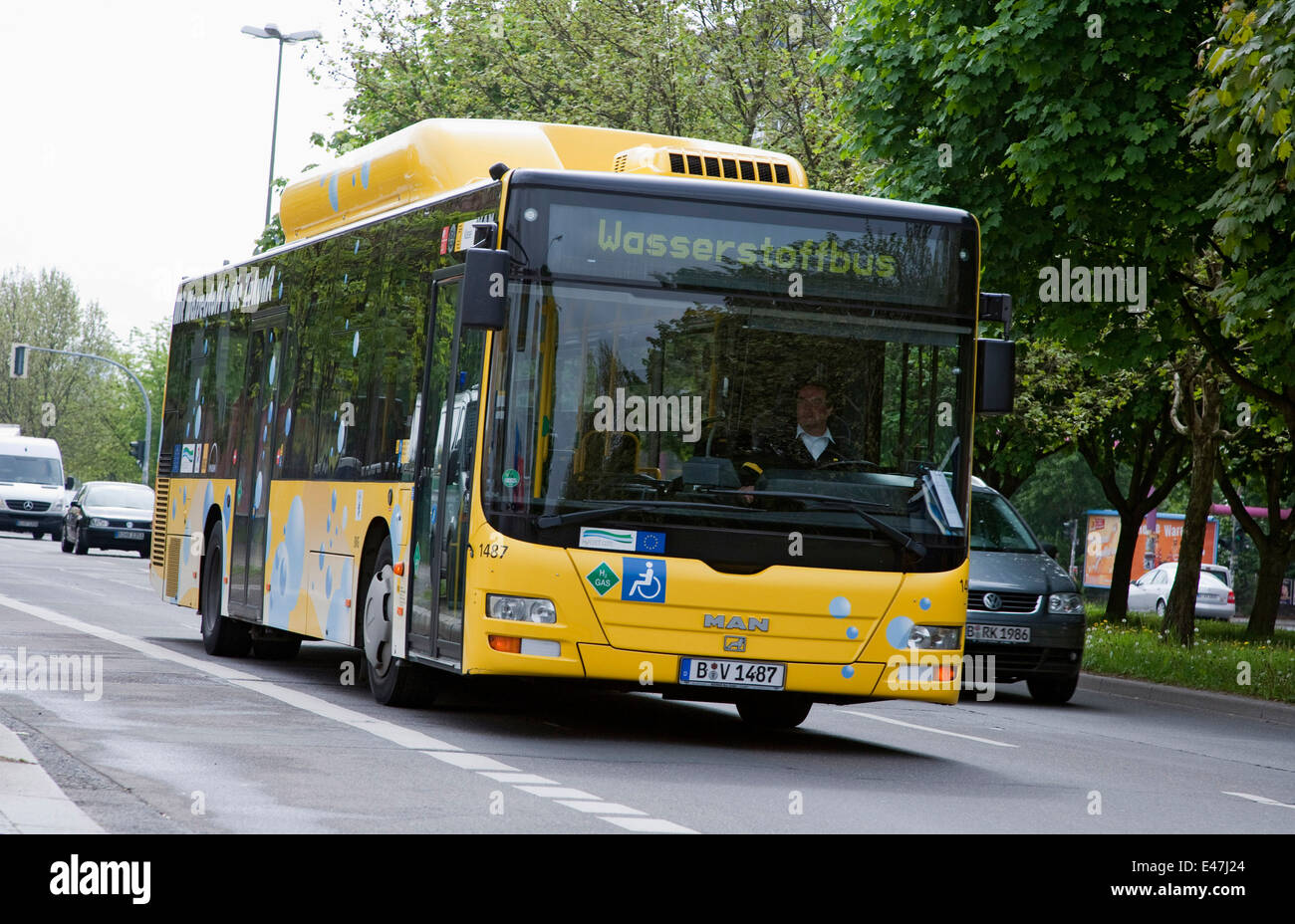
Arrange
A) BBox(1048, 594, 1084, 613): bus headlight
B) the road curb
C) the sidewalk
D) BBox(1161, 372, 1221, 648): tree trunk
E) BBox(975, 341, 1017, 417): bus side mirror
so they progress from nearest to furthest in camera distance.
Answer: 1. the sidewalk
2. BBox(975, 341, 1017, 417): bus side mirror
3. BBox(1048, 594, 1084, 613): bus headlight
4. the road curb
5. BBox(1161, 372, 1221, 648): tree trunk

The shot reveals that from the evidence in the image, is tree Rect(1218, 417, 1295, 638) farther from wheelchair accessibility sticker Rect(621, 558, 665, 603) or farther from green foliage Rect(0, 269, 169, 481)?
green foliage Rect(0, 269, 169, 481)

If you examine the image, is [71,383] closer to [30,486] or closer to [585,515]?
[30,486]

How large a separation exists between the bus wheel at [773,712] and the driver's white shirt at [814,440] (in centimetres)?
245

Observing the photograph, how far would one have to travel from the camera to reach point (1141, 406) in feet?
110

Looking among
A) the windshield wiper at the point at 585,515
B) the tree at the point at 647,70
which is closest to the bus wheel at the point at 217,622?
the windshield wiper at the point at 585,515

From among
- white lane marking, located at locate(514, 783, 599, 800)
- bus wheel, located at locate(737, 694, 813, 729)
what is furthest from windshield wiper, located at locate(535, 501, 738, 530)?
bus wheel, located at locate(737, 694, 813, 729)

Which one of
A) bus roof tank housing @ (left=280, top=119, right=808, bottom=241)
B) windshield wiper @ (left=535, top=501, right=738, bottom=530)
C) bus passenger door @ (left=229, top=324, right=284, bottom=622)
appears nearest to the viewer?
windshield wiper @ (left=535, top=501, right=738, bottom=530)

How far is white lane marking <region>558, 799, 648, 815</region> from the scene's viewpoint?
812cm

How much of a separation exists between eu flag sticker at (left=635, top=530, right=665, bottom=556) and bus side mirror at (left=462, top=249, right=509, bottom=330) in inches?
51.7
